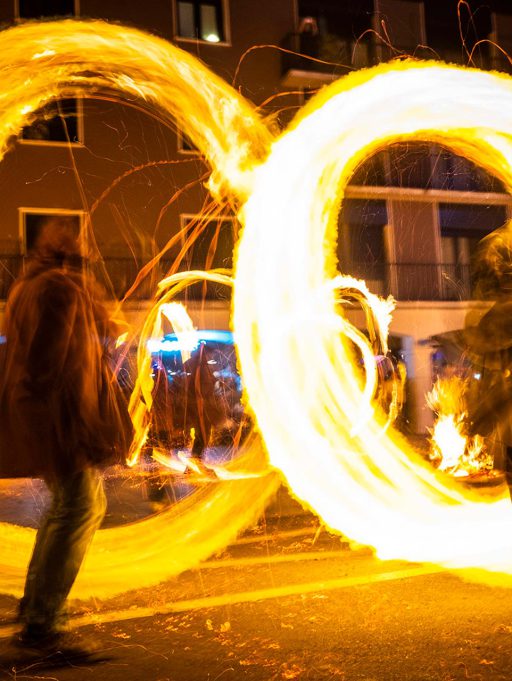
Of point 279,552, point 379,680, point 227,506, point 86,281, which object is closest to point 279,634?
point 379,680

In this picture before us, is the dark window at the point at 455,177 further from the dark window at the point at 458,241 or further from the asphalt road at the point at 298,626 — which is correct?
the asphalt road at the point at 298,626

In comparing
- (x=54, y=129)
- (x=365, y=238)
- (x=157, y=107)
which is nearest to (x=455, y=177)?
(x=365, y=238)

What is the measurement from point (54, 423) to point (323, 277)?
2.98 m

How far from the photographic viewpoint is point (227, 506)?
5867 mm

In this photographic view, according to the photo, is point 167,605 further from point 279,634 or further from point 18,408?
point 18,408

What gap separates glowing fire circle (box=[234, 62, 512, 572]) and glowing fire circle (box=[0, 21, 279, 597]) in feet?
2.65

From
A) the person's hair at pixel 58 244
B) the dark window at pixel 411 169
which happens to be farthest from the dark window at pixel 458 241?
the person's hair at pixel 58 244

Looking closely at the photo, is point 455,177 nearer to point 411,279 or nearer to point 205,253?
point 411,279

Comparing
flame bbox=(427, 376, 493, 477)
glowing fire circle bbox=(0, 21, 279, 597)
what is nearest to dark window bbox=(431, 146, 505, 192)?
flame bbox=(427, 376, 493, 477)

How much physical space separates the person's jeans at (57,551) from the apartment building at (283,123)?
12287 millimetres

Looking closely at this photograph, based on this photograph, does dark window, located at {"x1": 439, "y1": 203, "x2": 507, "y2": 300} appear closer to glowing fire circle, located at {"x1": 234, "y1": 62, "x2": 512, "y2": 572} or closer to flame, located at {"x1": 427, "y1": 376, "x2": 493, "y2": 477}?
flame, located at {"x1": 427, "y1": 376, "x2": 493, "y2": 477}

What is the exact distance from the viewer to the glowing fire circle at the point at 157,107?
4.57 meters

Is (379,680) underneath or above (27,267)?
underneath

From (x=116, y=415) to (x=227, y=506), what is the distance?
8.14 ft
